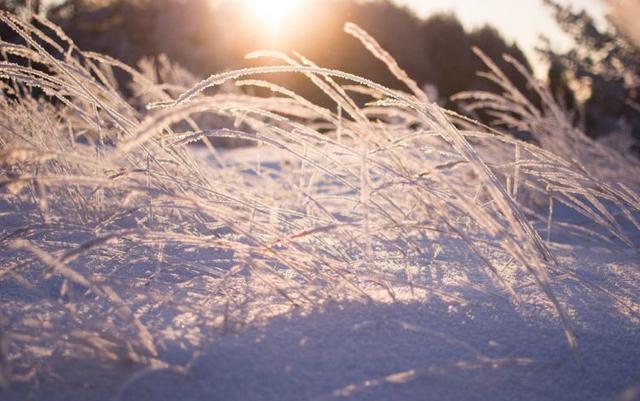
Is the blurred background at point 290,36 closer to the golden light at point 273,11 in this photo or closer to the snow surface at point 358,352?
the golden light at point 273,11

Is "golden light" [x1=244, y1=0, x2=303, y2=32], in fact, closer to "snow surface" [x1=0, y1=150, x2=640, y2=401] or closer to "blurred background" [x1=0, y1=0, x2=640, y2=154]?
"blurred background" [x1=0, y1=0, x2=640, y2=154]

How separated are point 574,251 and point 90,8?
14582 millimetres

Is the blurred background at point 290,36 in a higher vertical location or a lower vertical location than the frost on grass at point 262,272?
higher

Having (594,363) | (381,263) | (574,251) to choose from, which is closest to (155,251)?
(381,263)

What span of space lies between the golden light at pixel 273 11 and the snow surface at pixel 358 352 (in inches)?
541

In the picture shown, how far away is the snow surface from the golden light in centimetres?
1374

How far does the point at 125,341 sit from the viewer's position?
568 millimetres

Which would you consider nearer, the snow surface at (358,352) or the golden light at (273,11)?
the snow surface at (358,352)

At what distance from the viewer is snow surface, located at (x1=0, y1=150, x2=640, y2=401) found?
55 centimetres

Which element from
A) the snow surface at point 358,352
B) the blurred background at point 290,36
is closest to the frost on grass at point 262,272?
the snow surface at point 358,352

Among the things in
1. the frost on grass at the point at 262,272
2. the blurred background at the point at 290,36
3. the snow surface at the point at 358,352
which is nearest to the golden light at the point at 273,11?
the blurred background at the point at 290,36

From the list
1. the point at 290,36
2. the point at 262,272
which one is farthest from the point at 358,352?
the point at 290,36

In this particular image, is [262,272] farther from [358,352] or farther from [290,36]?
[290,36]

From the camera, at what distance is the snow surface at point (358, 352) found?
0.55 metres
